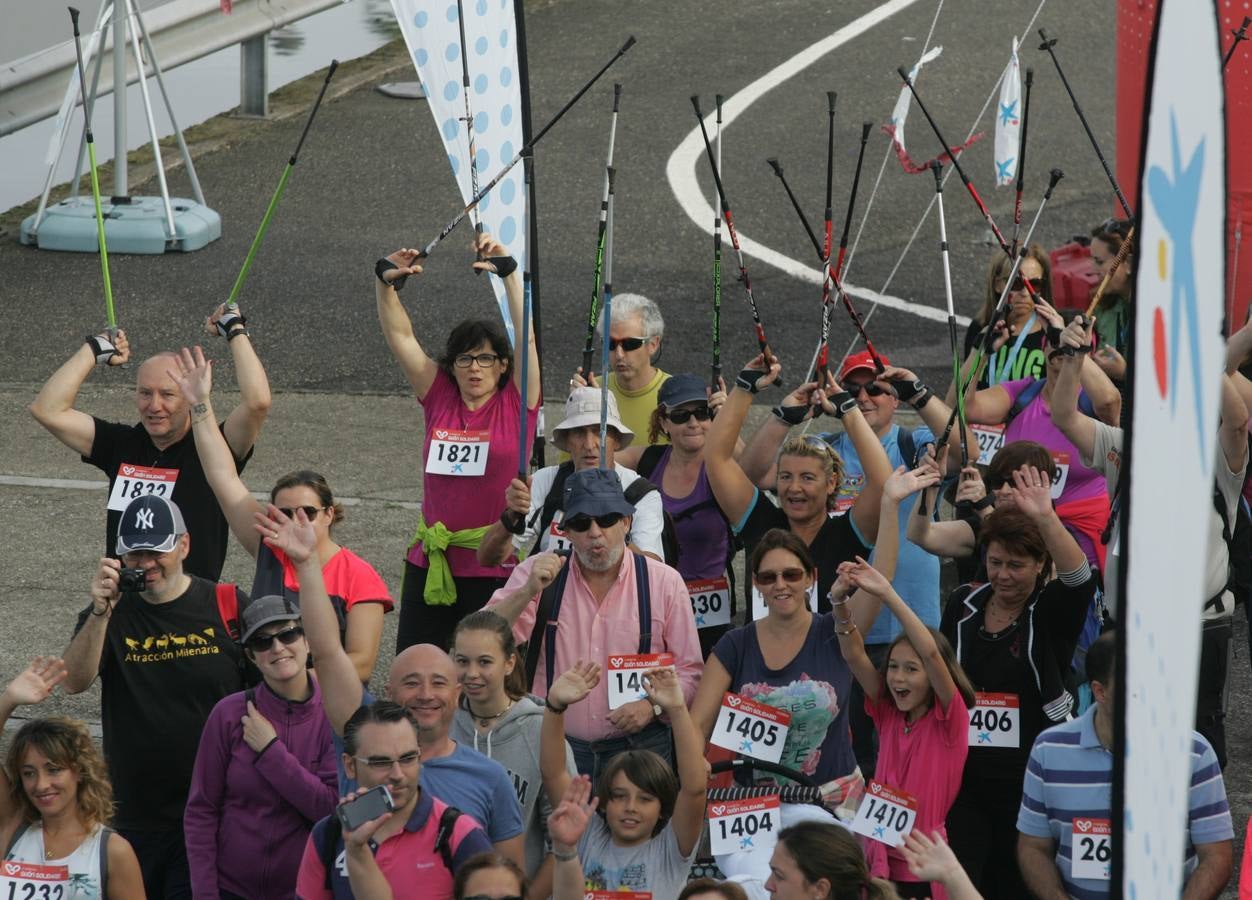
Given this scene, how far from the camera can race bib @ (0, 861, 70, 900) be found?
187 inches

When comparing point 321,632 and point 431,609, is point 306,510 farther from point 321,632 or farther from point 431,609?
point 431,609

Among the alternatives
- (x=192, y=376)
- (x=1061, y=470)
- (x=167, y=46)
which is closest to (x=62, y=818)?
(x=192, y=376)

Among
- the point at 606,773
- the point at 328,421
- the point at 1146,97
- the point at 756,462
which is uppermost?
the point at 328,421

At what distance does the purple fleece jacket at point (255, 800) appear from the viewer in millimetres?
4984

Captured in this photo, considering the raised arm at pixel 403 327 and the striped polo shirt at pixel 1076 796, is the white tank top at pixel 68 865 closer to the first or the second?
the raised arm at pixel 403 327

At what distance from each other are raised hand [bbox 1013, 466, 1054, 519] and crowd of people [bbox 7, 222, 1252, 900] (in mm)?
13

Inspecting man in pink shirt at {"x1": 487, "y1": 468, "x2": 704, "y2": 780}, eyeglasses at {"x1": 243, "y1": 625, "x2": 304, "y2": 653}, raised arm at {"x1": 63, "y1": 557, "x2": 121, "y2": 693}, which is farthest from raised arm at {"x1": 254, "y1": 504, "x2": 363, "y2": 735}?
man in pink shirt at {"x1": 487, "y1": 468, "x2": 704, "y2": 780}

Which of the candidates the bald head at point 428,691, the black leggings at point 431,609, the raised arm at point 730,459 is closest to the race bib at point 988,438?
the raised arm at point 730,459

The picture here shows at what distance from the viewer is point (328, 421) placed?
1099 centimetres

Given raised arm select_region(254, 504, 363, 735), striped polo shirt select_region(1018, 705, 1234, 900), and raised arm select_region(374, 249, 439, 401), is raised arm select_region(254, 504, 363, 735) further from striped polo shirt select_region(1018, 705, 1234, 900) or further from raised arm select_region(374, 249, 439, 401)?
striped polo shirt select_region(1018, 705, 1234, 900)

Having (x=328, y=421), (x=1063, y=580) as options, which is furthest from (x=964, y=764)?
(x=328, y=421)

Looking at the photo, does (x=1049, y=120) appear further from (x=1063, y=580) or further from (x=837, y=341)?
(x=1063, y=580)

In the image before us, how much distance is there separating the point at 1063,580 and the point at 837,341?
670cm

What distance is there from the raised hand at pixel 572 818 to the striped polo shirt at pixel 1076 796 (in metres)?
1.21
